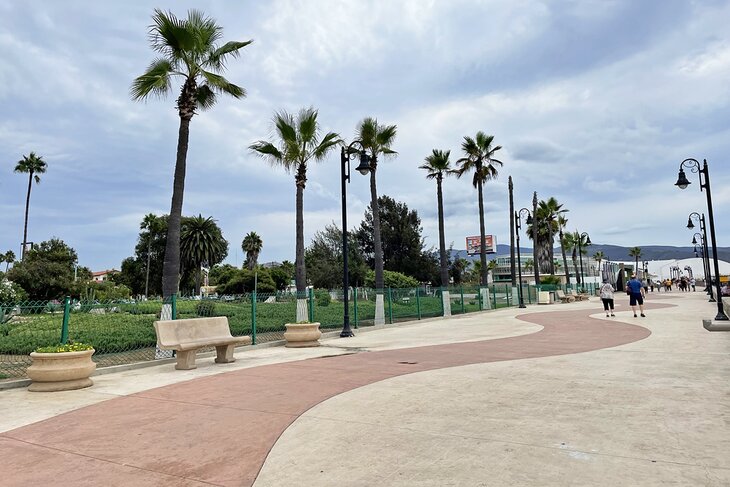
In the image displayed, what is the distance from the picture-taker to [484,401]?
6141mm

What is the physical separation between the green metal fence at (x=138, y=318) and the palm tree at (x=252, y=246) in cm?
7081

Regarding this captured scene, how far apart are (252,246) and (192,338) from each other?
8224cm

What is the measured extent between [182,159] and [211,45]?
3427 mm

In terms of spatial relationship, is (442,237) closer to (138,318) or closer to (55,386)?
(138,318)

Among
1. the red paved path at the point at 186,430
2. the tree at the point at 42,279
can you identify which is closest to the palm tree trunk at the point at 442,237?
the red paved path at the point at 186,430

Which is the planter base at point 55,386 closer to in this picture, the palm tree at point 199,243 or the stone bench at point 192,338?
the stone bench at point 192,338

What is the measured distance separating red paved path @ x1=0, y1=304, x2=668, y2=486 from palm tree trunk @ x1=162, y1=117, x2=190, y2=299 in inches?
181

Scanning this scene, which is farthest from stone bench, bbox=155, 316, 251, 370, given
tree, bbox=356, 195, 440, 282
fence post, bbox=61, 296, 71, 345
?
tree, bbox=356, 195, 440, 282

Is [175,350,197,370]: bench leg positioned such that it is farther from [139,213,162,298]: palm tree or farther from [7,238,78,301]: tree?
[139,213,162,298]: palm tree

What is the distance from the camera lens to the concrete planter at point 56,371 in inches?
305

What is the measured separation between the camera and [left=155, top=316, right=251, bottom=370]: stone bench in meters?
9.53

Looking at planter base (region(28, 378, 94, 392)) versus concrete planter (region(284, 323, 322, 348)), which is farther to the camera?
concrete planter (region(284, 323, 322, 348))

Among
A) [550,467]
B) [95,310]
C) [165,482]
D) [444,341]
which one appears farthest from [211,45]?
[550,467]

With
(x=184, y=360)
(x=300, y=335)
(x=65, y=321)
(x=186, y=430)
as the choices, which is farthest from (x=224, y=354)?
(x=186, y=430)
